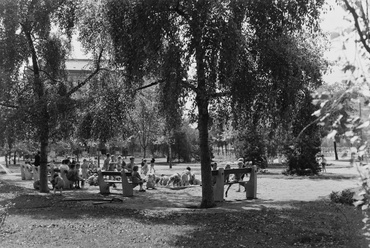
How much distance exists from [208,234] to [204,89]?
12.7 feet

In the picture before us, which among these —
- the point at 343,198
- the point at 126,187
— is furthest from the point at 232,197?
the point at 343,198

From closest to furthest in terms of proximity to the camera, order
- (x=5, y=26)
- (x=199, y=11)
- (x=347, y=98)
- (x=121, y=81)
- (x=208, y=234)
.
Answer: (x=347, y=98) → (x=208, y=234) → (x=199, y=11) → (x=121, y=81) → (x=5, y=26)

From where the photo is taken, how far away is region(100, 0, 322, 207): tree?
36.9 ft

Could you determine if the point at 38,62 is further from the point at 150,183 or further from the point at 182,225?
the point at 182,225

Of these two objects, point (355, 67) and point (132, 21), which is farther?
point (132, 21)

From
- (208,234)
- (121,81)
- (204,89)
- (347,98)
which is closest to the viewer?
(347,98)

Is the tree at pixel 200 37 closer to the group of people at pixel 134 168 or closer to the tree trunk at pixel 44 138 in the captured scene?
the tree trunk at pixel 44 138

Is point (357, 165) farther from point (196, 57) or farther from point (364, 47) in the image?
point (196, 57)

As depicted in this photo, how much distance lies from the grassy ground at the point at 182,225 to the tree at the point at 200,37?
3039mm

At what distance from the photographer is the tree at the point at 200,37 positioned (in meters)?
11.3

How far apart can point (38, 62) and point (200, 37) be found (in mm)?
11583

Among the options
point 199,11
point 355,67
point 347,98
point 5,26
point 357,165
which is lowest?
point 357,165

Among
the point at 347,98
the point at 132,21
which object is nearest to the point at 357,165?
the point at 347,98

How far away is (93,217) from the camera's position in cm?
1257
